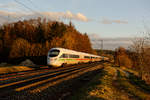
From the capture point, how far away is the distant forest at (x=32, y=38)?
35500 mm

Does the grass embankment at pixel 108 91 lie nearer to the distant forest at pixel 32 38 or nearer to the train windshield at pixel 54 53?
the train windshield at pixel 54 53

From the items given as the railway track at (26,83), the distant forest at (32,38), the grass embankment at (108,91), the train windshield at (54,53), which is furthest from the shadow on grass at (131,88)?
the distant forest at (32,38)

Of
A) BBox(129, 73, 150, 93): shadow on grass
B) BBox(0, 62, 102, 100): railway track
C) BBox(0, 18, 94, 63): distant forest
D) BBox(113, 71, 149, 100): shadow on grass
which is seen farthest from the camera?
BBox(0, 18, 94, 63): distant forest

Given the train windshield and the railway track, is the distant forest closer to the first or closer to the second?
the train windshield

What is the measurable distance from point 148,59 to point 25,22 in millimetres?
38806

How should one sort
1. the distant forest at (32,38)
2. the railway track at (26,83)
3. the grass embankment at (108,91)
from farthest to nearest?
1. the distant forest at (32,38)
2. the railway track at (26,83)
3. the grass embankment at (108,91)

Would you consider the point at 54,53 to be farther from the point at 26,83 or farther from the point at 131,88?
the point at 131,88

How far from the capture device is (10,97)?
6672 mm

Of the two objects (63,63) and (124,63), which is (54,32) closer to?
(63,63)

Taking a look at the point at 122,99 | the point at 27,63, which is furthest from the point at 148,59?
the point at 27,63

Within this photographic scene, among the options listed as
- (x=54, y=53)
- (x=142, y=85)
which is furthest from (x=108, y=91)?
(x=54, y=53)

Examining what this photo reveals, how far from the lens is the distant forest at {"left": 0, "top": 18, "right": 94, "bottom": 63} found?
35.5 meters

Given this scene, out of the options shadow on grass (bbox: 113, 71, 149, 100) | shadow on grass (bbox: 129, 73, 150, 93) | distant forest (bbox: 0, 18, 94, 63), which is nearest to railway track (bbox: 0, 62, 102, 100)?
shadow on grass (bbox: 113, 71, 149, 100)

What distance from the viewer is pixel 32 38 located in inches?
1576
